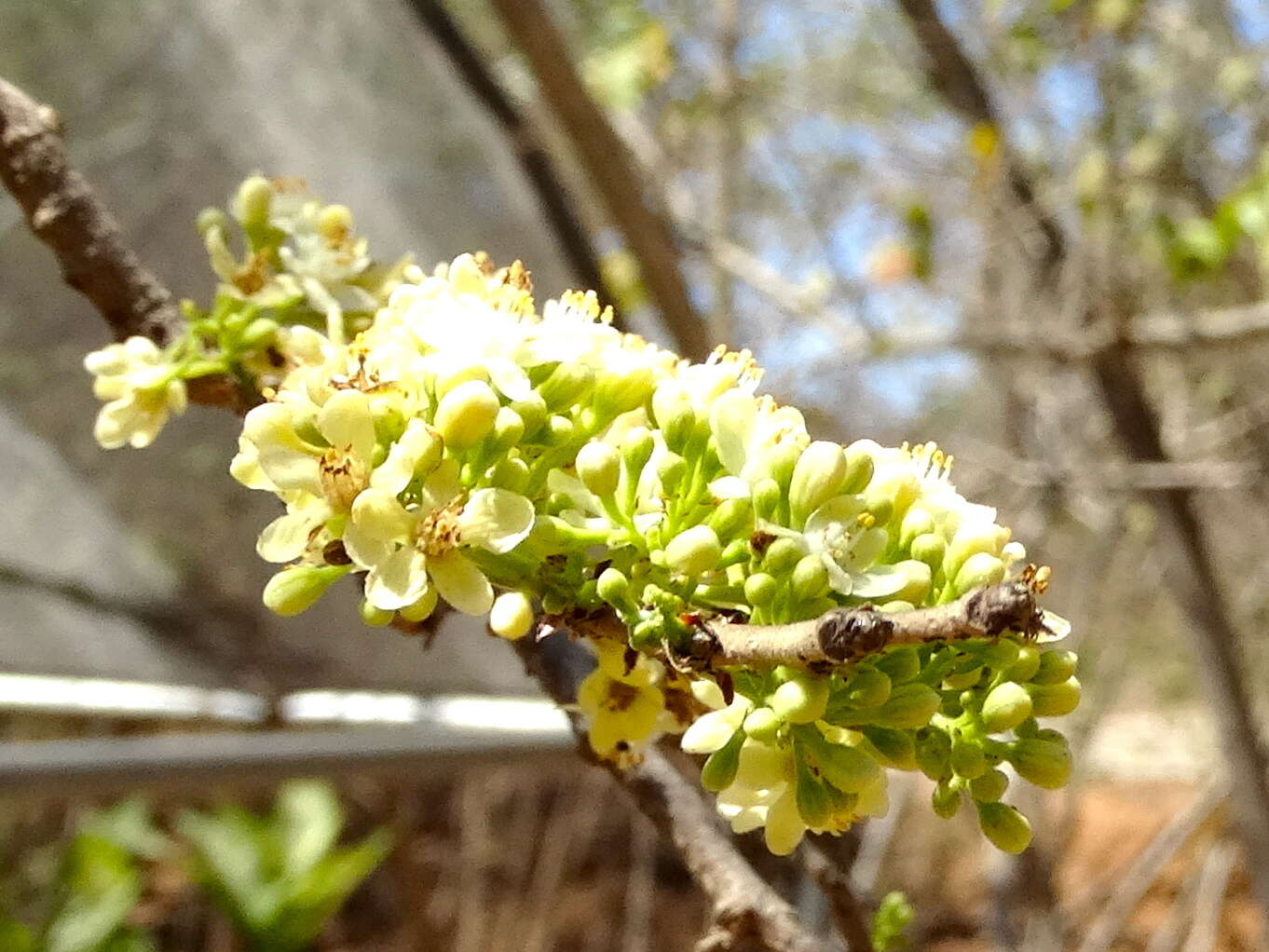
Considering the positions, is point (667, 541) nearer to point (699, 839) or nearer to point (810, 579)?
point (810, 579)

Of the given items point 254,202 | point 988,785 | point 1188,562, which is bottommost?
point 1188,562

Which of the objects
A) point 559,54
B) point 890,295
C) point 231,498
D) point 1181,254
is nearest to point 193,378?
point 231,498

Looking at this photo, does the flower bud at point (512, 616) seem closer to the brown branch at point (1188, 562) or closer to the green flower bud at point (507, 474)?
the green flower bud at point (507, 474)

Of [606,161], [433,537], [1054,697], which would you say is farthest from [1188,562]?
[433,537]

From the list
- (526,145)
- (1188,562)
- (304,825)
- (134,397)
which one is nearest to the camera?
(134,397)

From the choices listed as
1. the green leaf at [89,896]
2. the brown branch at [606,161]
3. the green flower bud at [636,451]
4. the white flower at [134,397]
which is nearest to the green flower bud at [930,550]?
the green flower bud at [636,451]

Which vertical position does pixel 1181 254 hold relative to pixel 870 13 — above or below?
below

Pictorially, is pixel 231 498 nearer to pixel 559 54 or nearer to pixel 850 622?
pixel 559 54
